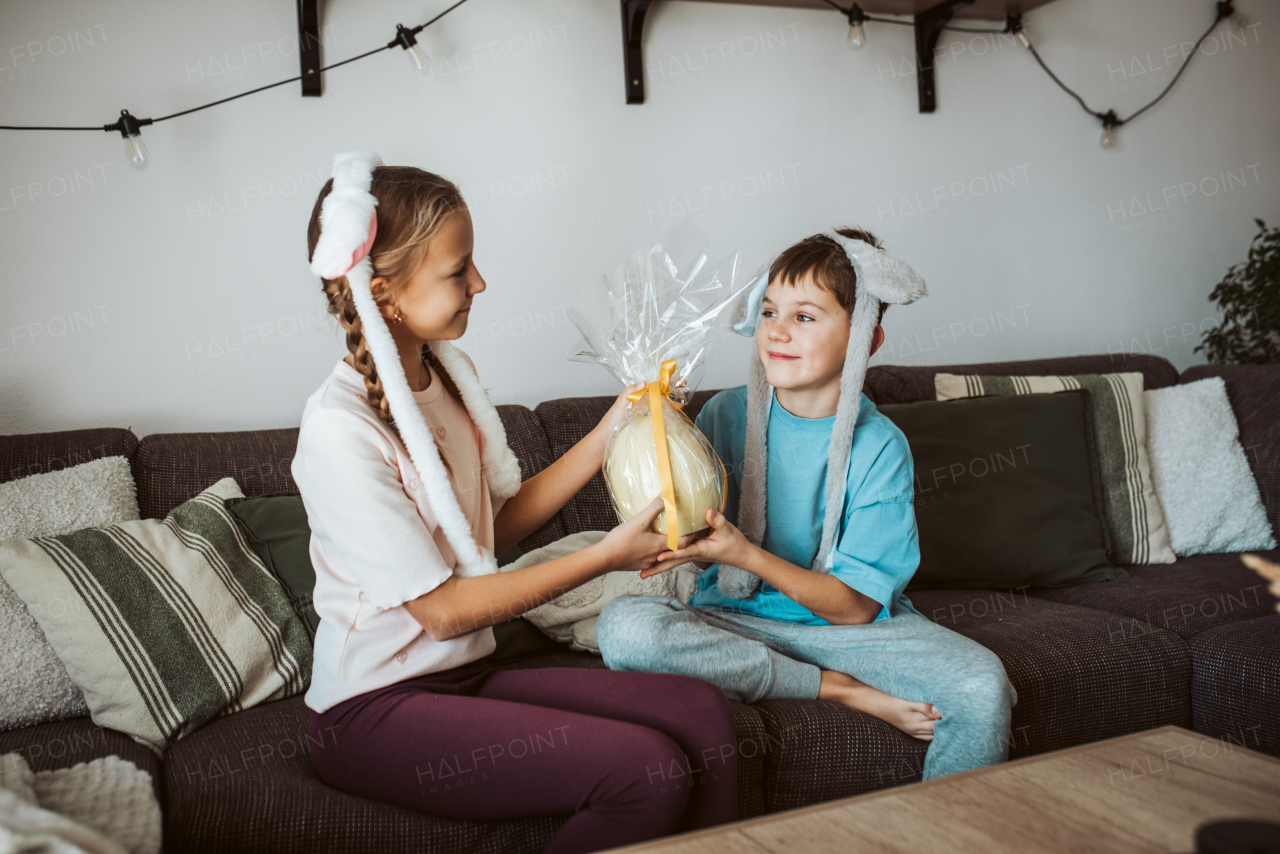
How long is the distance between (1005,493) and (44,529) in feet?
6.15

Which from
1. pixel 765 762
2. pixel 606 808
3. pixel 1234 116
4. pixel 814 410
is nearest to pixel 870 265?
pixel 814 410

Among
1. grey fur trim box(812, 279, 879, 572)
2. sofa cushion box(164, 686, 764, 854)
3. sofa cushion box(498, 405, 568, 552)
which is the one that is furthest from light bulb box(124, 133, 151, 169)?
grey fur trim box(812, 279, 879, 572)

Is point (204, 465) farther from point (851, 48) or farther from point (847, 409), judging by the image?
point (851, 48)

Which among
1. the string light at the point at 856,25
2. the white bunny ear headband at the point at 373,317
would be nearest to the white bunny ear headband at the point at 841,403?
the white bunny ear headband at the point at 373,317

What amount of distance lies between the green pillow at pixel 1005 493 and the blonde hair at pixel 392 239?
49.7 inches

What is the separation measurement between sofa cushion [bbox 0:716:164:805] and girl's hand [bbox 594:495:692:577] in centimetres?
64

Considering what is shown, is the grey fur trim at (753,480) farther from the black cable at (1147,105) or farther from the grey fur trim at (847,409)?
the black cable at (1147,105)

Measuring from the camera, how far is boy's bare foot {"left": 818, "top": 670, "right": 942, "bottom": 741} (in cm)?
132

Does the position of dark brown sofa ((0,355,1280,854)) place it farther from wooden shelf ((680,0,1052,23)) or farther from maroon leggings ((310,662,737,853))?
wooden shelf ((680,0,1052,23))

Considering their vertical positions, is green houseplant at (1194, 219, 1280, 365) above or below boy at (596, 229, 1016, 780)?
above

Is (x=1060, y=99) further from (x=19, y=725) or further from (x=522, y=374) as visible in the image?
(x=19, y=725)

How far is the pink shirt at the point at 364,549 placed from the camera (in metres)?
1.09

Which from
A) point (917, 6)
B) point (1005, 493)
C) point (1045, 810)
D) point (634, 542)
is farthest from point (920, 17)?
point (1045, 810)

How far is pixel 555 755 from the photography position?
1.04m
